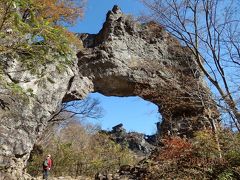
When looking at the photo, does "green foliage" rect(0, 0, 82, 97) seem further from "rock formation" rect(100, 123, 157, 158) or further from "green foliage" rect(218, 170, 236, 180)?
"rock formation" rect(100, 123, 157, 158)

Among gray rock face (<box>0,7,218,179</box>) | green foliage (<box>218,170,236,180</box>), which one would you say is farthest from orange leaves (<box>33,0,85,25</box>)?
green foliage (<box>218,170,236,180</box>)

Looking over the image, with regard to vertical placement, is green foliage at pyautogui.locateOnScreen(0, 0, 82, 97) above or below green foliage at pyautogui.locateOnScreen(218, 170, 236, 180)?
above

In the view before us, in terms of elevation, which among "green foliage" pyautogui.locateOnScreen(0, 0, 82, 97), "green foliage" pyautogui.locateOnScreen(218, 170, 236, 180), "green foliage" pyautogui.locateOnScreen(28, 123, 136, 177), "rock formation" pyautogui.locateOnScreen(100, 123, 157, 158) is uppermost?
"rock formation" pyautogui.locateOnScreen(100, 123, 157, 158)

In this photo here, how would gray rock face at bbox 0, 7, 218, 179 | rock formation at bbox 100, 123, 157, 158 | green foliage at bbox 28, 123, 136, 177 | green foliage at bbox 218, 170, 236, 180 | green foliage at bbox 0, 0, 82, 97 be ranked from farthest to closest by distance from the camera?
1. rock formation at bbox 100, 123, 157, 158
2. green foliage at bbox 28, 123, 136, 177
3. gray rock face at bbox 0, 7, 218, 179
4. green foliage at bbox 218, 170, 236, 180
5. green foliage at bbox 0, 0, 82, 97

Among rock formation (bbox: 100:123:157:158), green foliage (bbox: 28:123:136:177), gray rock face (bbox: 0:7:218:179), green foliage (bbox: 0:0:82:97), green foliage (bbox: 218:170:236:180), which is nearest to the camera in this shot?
green foliage (bbox: 0:0:82:97)

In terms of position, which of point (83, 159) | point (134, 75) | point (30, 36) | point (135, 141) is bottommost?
point (83, 159)

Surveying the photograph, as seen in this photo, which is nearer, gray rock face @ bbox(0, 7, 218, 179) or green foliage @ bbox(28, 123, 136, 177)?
gray rock face @ bbox(0, 7, 218, 179)

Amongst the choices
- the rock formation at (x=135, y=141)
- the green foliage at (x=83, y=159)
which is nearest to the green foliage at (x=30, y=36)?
the green foliage at (x=83, y=159)

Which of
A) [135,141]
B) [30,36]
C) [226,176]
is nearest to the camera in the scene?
[30,36]

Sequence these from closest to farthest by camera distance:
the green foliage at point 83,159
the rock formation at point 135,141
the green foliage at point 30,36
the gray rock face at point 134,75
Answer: the green foliage at point 30,36 < the gray rock face at point 134,75 < the green foliage at point 83,159 < the rock formation at point 135,141

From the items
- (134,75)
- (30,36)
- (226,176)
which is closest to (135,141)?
(134,75)

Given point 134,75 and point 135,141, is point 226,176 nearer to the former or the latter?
point 134,75

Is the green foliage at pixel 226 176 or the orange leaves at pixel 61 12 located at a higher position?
the orange leaves at pixel 61 12

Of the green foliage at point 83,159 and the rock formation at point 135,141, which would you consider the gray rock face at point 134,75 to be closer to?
the green foliage at point 83,159
